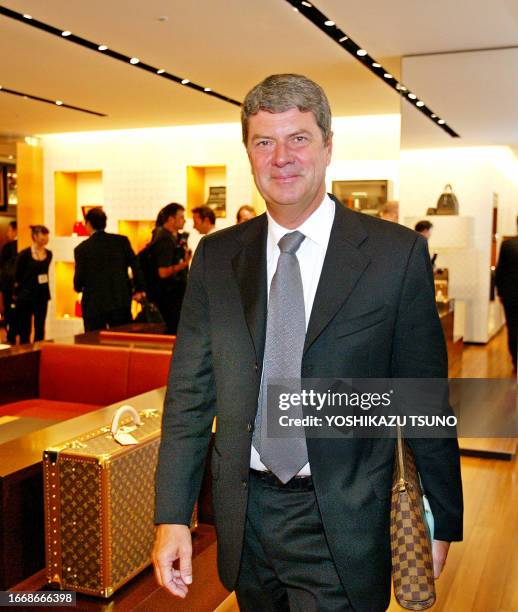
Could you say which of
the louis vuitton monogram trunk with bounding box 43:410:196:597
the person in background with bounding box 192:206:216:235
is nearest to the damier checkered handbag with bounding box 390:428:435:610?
the louis vuitton monogram trunk with bounding box 43:410:196:597

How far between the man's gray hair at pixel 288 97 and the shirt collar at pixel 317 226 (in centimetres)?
15

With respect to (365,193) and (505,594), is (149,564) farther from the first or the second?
(365,193)

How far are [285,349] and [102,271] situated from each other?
4.59 meters

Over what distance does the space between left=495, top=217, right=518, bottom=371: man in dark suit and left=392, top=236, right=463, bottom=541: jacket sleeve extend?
143 inches

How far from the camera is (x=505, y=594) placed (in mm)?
2945

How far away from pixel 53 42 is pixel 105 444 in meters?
3.70

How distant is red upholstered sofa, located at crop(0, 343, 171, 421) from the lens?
3.98 meters

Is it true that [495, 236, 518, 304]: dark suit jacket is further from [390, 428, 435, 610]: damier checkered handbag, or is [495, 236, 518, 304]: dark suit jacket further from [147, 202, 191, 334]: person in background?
[390, 428, 435, 610]: damier checkered handbag

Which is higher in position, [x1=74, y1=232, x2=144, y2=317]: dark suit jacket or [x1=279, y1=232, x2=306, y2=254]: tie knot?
[x1=279, y1=232, x2=306, y2=254]: tie knot

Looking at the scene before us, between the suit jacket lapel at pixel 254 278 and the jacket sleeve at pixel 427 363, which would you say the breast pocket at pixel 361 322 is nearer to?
the jacket sleeve at pixel 427 363

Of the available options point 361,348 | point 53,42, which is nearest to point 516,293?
point 53,42

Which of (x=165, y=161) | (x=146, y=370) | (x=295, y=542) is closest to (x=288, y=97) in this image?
(x=295, y=542)

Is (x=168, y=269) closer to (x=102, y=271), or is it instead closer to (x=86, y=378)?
(x=102, y=271)

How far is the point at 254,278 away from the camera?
142 cm
